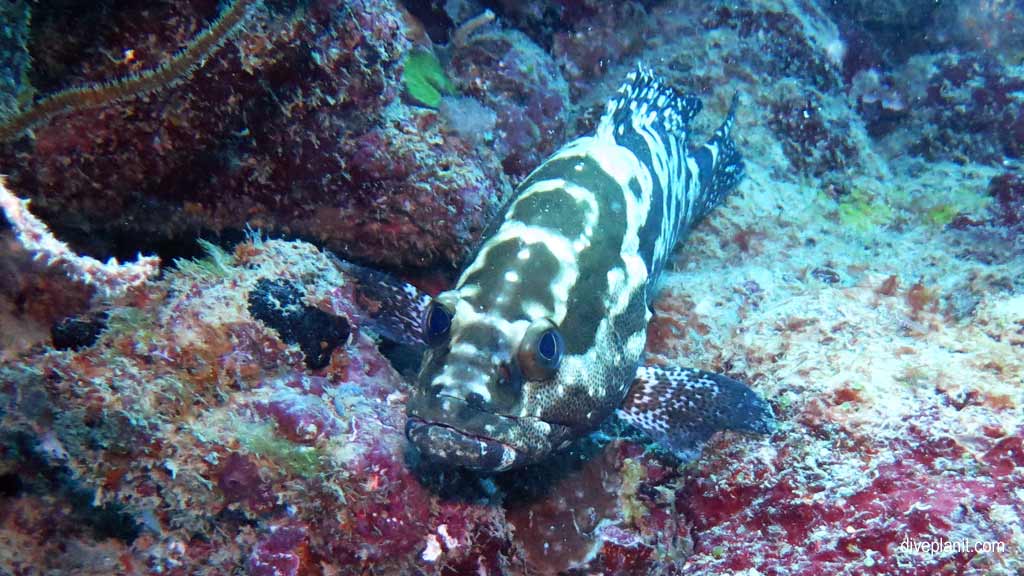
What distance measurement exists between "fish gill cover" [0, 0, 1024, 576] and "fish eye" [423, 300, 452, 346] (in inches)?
28.9

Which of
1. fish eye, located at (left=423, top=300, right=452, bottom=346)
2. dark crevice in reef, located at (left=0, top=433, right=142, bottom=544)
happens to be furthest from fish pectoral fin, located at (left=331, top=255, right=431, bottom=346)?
dark crevice in reef, located at (left=0, top=433, right=142, bottom=544)

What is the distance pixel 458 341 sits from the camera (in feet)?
10.3

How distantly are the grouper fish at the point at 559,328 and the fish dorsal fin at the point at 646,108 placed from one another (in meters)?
0.04

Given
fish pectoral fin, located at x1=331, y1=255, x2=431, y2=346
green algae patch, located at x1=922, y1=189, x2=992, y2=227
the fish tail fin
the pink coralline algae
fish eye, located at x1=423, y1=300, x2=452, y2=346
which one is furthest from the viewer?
green algae patch, located at x1=922, y1=189, x2=992, y2=227

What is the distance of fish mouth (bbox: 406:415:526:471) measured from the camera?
2805 mm

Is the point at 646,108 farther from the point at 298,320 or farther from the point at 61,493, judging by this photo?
the point at 61,493

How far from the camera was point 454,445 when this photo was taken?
9.19 feet

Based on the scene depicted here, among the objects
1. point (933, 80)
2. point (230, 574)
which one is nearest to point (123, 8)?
point (230, 574)

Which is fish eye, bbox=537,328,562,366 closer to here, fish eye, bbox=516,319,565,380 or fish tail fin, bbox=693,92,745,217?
fish eye, bbox=516,319,565,380

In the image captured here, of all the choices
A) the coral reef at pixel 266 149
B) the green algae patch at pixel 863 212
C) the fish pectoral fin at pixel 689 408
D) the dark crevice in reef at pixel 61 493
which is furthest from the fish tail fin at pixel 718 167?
the dark crevice in reef at pixel 61 493

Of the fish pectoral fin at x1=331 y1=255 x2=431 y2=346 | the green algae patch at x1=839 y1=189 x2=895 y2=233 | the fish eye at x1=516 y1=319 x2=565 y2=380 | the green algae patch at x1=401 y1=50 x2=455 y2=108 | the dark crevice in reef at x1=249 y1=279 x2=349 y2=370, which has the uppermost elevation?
the green algae patch at x1=839 y1=189 x2=895 y2=233

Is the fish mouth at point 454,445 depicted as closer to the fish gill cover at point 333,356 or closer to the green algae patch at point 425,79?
the fish gill cover at point 333,356

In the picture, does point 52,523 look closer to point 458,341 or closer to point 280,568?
point 280,568

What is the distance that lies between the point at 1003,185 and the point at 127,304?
865 centimetres
